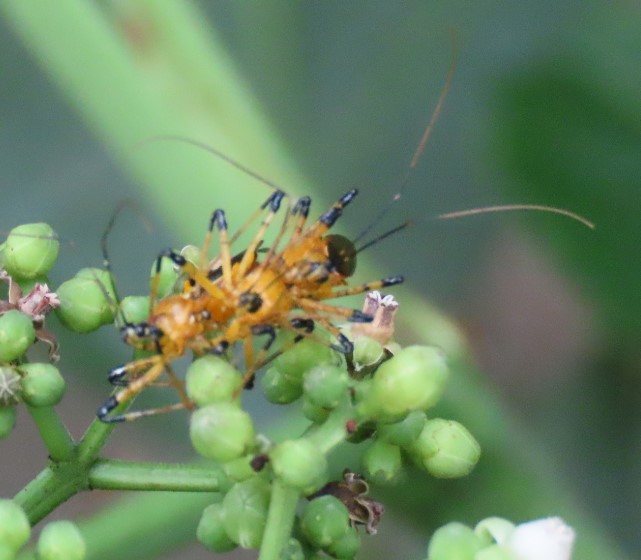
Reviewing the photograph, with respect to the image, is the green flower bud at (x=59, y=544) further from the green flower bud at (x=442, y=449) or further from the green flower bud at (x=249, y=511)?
the green flower bud at (x=442, y=449)

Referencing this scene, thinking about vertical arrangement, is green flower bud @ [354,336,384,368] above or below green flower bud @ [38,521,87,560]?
below

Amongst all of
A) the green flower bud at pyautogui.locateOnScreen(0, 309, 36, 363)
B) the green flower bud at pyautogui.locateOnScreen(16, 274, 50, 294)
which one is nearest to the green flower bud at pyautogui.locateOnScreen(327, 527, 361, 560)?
the green flower bud at pyautogui.locateOnScreen(0, 309, 36, 363)

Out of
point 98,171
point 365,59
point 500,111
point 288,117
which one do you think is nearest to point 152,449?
point 98,171

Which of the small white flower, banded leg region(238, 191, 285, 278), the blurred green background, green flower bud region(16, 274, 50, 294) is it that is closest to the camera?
the small white flower

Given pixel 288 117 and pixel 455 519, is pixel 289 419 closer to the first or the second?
pixel 455 519

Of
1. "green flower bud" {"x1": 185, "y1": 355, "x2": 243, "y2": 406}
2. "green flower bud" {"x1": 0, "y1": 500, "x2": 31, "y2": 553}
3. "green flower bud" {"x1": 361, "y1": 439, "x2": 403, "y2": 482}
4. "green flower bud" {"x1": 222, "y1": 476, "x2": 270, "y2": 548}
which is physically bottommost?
"green flower bud" {"x1": 361, "y1": 439, "x2": 403, "y2": 482}

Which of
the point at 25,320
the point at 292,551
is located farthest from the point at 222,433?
the point at 25,320

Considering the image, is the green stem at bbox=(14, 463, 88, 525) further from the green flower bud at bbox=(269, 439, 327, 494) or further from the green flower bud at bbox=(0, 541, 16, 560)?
the green flower bud at bbox=(269, 439, 327, 494)
